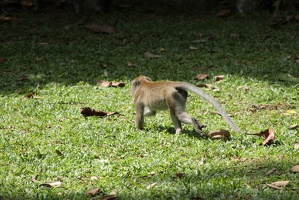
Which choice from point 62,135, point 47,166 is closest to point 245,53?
point 62,135

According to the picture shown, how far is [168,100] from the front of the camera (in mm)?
7156

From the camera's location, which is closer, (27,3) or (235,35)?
(235,35)

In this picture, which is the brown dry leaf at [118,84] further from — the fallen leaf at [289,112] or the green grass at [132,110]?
the fallen leaf at [289,112]

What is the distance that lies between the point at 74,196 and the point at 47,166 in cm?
94

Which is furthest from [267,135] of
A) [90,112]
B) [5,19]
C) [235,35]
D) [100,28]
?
[5,19]

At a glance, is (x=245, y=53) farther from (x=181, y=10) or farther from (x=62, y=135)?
(x=62, y=135)

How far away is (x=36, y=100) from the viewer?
906cm

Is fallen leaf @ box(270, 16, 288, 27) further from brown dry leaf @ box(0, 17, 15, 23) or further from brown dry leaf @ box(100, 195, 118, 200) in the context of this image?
brown dry leaf @ box(100, 195, 118, 200)

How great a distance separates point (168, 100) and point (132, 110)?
1.55 m

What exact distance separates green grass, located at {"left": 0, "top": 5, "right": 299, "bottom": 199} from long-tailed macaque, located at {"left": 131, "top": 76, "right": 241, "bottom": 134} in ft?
0.73

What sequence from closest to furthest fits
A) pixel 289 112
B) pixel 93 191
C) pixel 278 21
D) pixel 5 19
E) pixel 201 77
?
pixel 93 191 → pixel 289 112 → pixel 201 77 → pixel 278 21 → pixel 5 19

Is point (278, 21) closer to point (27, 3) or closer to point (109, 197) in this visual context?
point (27, 3)

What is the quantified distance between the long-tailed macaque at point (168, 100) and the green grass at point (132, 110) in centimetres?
22

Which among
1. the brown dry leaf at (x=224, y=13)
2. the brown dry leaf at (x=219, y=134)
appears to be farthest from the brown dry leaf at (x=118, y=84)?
the brown dry leaf at (x=224, y=13)
